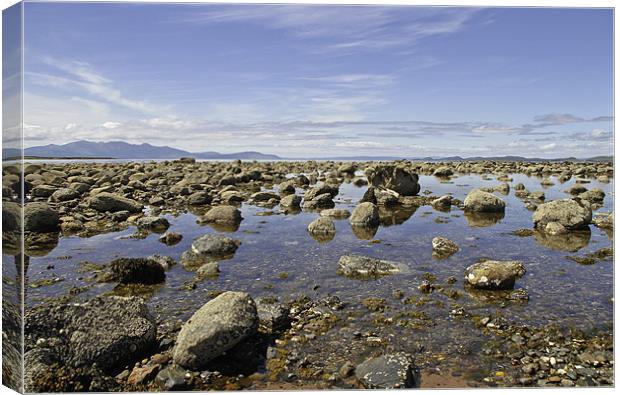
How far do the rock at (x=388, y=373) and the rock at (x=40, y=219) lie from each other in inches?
642

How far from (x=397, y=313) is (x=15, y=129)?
7.61 m

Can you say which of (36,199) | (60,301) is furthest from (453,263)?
(36,199)

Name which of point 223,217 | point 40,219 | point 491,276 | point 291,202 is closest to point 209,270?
point 491,276

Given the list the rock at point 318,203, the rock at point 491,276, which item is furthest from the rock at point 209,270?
the rock at point 318,203

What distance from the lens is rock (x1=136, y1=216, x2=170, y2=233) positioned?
1851 centimetres

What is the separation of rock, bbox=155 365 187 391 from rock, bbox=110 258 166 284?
4989 millimetres

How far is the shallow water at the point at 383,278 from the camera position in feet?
29.5

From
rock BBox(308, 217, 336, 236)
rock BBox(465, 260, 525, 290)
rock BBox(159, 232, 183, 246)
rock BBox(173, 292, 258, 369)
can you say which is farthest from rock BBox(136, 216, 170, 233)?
rock BBox(465, 260, 525, 290)

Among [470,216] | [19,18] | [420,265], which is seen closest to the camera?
[19,18]

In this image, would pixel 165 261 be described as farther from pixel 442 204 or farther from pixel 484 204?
pixel 442 204

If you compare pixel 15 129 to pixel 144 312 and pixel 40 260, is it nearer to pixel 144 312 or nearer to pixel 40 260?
pixel 144 312

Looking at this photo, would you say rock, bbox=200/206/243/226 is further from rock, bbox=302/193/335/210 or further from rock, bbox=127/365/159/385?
rock, bbox=127/365/159/385

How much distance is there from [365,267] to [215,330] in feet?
19.1

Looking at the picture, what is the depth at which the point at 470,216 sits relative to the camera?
22.1m
